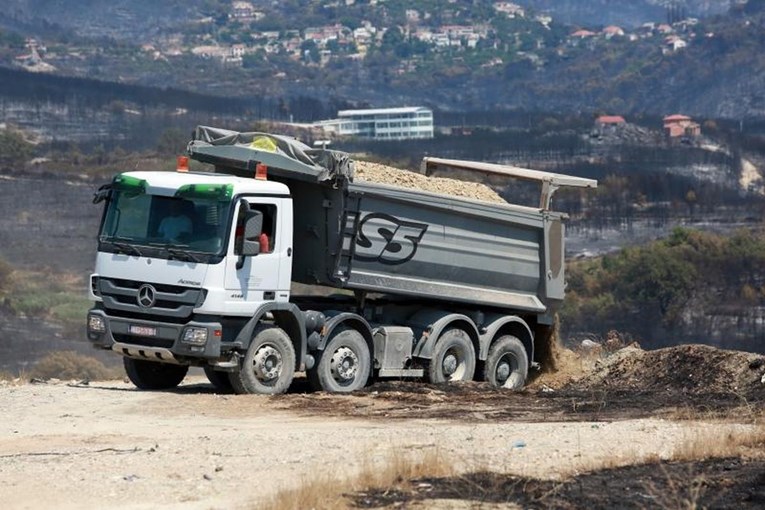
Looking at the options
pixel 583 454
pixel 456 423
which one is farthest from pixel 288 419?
pixel 583 454

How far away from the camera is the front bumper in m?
18.5

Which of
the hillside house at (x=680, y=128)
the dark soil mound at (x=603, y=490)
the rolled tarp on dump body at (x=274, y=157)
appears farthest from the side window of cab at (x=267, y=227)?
the hillside house at (x=680, y=128)

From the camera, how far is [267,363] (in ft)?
63.3

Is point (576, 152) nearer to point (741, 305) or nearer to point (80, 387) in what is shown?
point (741, 305)

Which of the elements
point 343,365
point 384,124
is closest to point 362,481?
point 343,365

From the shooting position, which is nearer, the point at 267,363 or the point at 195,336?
the point at 195,336

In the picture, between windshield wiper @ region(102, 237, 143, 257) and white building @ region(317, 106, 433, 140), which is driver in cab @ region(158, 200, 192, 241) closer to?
windshield wiper @ region(102, 237, 143, 257)

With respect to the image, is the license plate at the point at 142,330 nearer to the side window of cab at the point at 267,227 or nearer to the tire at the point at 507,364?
the side window of cab at the point at 267,227

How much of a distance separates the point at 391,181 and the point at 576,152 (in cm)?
13007

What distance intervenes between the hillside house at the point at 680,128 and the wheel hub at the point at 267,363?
15232 cm

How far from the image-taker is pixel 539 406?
18578 mm

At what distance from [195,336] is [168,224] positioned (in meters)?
1.33

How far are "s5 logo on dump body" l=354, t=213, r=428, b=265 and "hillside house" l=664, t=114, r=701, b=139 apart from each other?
150549 mm

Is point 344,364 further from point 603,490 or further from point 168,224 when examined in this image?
point 603,490
